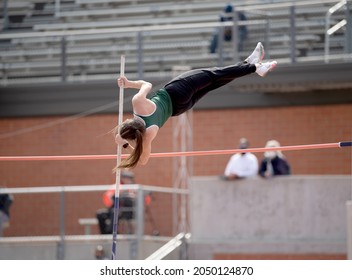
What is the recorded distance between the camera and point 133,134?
974 cm

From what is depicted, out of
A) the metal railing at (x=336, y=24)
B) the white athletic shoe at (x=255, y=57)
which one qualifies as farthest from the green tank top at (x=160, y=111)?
the metal railing at (x=336, y=24)

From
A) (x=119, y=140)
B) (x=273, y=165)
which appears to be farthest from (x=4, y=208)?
(x=119, y=140)

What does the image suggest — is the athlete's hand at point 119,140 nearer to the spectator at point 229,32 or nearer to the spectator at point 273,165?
the spectator at point 273,165

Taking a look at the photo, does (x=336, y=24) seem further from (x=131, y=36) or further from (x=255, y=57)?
(x=255, y=57)

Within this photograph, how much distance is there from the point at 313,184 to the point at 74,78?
18.5 ft

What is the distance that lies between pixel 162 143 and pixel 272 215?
142 inches

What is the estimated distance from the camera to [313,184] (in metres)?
15.6

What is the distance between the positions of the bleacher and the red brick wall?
1027mm

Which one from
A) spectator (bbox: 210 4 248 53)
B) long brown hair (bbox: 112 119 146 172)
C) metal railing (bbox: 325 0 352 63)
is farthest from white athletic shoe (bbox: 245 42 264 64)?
spectator (bbox: 210 4 248 53)

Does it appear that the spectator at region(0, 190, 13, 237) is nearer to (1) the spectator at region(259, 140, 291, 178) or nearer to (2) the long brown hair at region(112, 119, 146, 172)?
(1) the spectator at region(259, 140, 291, 178)

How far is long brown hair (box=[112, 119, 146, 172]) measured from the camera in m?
9.71

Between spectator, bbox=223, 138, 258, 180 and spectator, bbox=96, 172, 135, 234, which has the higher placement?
spectator, bbox=223, 138, 258, 180
